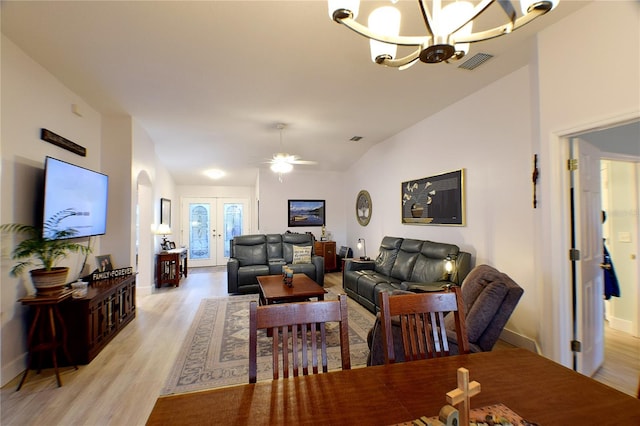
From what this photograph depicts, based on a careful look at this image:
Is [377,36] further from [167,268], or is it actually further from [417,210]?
[167,268]

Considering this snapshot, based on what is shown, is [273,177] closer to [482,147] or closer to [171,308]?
[171,308]

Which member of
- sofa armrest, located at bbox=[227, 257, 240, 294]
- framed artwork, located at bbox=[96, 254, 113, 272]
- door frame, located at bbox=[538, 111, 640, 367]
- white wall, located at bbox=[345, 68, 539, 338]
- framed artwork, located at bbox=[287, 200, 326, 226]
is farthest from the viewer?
framed artwork, located at bbox=[287, 200, 326, 226]

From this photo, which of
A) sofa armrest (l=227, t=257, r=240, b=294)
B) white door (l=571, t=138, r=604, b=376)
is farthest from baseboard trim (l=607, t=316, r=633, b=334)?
sofa armrest (l=227, t=257, r=240, b=294)

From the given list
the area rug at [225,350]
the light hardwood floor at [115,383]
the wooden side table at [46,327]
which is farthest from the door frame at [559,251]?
the wooden side table at [46,327]

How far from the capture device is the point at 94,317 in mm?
2859

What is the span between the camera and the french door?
832 centimetres

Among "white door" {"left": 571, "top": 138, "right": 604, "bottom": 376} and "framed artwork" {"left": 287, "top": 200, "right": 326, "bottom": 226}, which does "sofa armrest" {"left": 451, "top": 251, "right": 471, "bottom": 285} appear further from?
"framed artwork" {"left": 287, "top": 200, "right": 326, "bottom": 226}

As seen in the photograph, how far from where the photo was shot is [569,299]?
2.34m

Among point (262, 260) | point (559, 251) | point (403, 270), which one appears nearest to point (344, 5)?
point (559, 251)

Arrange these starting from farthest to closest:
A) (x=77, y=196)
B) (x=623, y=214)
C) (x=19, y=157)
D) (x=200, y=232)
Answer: (x=200, y=232) → (x=623, y=214) → (x=77, y=196) → (x=19, y=157)

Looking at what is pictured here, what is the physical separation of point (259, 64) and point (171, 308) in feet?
12.4

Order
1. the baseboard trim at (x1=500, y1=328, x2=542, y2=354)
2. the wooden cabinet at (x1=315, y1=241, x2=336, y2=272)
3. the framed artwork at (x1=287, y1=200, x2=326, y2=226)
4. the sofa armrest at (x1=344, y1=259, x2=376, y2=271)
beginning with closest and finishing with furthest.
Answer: the baseboard trim at (x1=500, y1=328, x2=542, y2=354), the sofa armrest at (x1=344, y1=259, x2=376, y2=271), the wooden cabinet at (x1=315, y1=241, x2=336, y2=272), the framed artwork at (x1=287, y1=200, x2=326, y2=226)

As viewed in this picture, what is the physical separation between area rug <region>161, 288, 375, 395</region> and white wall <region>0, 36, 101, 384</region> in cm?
136

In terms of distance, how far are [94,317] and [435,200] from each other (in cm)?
436
